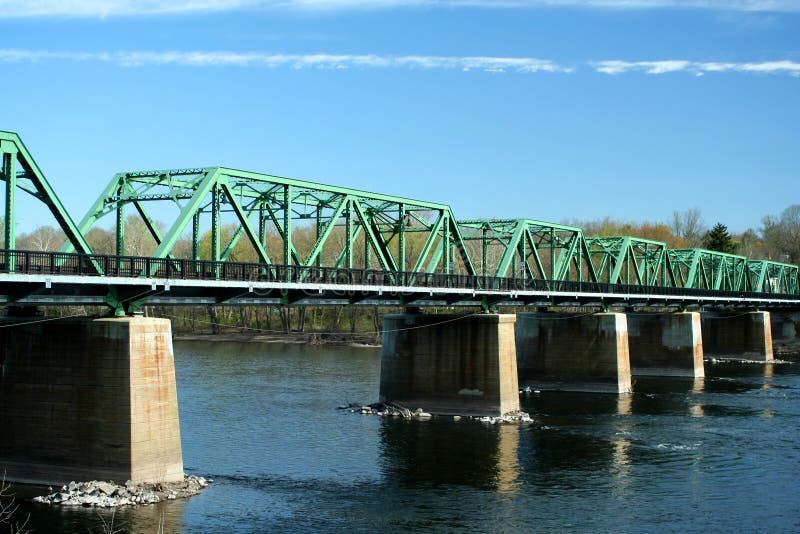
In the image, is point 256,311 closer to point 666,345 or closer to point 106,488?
point 666,345

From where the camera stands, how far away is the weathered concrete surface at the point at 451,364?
54906mm

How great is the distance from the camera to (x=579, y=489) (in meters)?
37.6

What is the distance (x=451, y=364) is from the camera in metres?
55.9

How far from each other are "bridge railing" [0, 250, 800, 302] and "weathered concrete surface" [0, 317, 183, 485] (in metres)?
2.17

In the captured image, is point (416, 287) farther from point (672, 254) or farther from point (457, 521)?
point (672, 254)

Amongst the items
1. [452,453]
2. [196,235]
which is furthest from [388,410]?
[196,235]

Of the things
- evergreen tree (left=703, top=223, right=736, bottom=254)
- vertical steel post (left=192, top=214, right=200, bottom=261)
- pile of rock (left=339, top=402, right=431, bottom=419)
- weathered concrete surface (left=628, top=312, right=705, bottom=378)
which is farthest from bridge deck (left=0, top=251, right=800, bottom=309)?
evergreen tree (left=703, top=223, right=736, bottom=254)

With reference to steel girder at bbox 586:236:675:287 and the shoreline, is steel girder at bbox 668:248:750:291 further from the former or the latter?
the shoreline

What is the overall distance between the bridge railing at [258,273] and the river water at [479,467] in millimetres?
7663

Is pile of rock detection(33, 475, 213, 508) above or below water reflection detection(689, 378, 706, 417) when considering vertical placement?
below

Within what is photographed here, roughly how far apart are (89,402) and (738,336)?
84716 millimetres

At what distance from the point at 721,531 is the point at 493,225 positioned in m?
39.6

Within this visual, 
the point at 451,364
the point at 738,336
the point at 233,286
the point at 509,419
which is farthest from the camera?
the point at 738,336

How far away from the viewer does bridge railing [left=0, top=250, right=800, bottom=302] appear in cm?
3284
